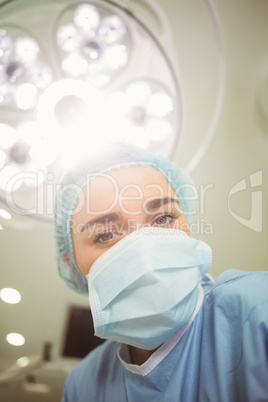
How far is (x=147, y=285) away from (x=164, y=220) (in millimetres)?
258

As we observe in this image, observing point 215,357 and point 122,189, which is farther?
point 122,189

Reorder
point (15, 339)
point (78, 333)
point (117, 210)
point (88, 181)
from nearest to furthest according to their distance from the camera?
point (117, 210) < point (88, 181) < point (15, 339) < point (78, 333)

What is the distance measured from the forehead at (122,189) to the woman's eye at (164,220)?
72 mm

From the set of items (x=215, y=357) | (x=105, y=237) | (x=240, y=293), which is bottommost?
(x=215, y=357)

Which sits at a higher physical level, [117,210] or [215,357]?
[117,210]

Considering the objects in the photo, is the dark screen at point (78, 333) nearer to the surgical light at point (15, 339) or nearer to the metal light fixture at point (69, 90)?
the surgical light at point (15, 339)

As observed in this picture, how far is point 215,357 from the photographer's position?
0.77 metres

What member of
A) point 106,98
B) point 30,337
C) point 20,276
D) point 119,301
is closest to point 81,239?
point 119,301

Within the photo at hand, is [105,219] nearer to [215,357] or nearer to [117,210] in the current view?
[117,210]

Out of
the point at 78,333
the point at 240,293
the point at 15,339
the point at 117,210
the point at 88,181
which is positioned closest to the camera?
the point at 240,293

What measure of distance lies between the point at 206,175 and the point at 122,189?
54 cm

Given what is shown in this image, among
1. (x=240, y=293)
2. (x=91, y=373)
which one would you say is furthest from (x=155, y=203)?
(x=91, y=373)

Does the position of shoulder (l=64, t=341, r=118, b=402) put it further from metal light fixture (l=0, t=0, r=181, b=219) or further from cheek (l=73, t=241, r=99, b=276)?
metal light fixture (l=0, t=0, r=181, b=219)

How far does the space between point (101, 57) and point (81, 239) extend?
39.5 inches
